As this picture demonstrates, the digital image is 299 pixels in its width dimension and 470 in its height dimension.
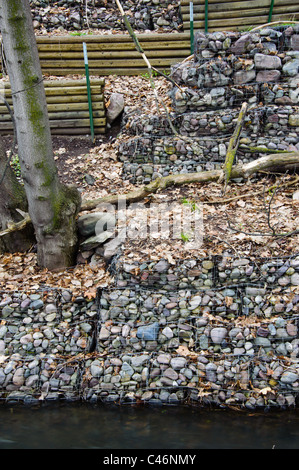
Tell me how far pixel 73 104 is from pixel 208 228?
4268 millimetres

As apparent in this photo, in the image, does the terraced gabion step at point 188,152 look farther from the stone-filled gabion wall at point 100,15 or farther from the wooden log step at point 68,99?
the stone-filled gabion wall at point 100,15

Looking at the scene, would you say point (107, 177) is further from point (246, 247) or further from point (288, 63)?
point (288, 63)

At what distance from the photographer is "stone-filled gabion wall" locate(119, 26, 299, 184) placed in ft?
21.2

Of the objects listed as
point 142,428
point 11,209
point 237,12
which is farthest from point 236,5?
point 142,428

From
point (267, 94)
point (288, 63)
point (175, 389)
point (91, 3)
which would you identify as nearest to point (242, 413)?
point (175, 389)

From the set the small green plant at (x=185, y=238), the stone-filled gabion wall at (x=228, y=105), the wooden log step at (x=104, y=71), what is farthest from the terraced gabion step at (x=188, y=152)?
the wooden log step at (x=104, y=71)

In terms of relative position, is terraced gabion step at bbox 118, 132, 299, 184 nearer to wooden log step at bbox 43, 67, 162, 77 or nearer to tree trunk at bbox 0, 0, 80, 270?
tree trunk at bbox 0, 0, 80, 270

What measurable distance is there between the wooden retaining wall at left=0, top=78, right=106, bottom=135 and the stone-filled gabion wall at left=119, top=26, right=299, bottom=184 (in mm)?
1320

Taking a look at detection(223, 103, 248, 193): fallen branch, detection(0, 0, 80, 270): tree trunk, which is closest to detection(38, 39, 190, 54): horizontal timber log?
detection(223, 103, 248, 193): fallen branch

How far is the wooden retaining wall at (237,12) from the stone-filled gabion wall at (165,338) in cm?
671

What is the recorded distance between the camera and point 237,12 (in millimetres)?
8711

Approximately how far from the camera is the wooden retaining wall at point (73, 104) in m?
7.46

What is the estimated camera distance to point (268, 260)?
4301 mm

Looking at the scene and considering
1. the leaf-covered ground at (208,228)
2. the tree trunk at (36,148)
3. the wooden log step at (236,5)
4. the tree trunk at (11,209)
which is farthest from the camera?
the wooden log step at (236,5)
